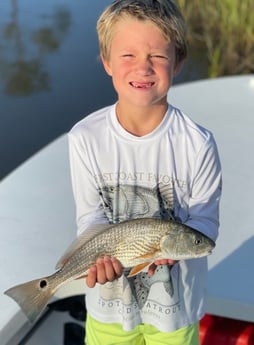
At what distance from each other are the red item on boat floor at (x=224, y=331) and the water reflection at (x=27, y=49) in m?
3.65

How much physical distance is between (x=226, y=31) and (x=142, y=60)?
443 cm

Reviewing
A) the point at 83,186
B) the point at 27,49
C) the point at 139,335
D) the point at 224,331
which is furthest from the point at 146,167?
the point at 27,49

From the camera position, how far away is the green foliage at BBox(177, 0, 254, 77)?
18.1ft

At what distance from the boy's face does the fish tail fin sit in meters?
0.47

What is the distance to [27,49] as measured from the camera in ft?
20.9

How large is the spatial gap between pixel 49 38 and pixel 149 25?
17.3 ft

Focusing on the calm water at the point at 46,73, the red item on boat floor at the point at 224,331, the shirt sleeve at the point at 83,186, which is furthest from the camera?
the calm water at the point at 46,73

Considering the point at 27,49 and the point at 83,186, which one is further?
the point at 27,49

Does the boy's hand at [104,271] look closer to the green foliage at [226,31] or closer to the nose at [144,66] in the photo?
the nose at [144,66]

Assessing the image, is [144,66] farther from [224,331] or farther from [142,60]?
[224,331]

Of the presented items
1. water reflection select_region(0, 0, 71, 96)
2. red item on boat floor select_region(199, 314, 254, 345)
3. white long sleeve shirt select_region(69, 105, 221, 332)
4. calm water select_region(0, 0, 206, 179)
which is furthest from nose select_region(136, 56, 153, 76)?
water reflection select_region(0, 0, 71, 96)

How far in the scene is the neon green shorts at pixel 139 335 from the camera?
5.26 ft

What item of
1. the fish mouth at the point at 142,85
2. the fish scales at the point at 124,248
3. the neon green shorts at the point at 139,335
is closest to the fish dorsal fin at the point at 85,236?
the fish scales at the point at 124,248

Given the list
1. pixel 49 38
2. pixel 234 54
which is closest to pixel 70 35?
pixel 49 38
